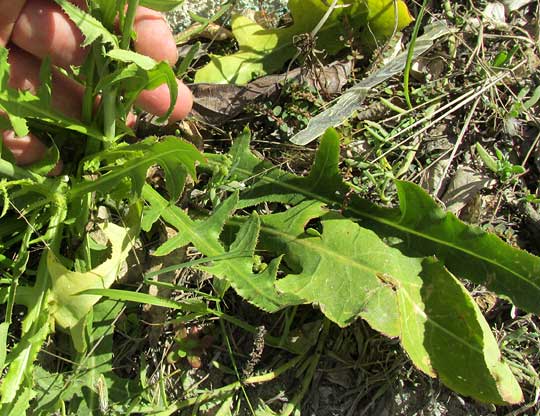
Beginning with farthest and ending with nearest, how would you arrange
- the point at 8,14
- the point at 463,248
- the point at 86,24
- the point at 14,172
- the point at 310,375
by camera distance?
the point at 310,375 < the point at 463,248 < the point at 14,172 < the point at 8,14 < the point at 86,24

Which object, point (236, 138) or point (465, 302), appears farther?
point (236, 138)

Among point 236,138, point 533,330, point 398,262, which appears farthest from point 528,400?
point 236,138

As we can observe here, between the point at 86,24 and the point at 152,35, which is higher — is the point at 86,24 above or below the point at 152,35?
above

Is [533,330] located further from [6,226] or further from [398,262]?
[6,226]

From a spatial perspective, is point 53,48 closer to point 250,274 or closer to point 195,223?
point 195,223

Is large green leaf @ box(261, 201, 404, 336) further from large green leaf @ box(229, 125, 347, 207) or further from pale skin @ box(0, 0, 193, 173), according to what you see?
pale skin @ box(0, 0, 193, 173)

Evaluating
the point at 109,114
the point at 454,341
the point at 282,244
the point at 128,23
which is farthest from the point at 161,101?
the point at 454,341

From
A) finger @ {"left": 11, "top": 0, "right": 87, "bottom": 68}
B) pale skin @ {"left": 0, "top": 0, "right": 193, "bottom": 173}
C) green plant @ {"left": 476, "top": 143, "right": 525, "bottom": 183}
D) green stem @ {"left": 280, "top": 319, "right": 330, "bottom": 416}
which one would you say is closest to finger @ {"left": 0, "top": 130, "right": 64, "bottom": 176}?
pale skin @ {"left": 0, "top": 0, "right": 193, "bottom": 173}
